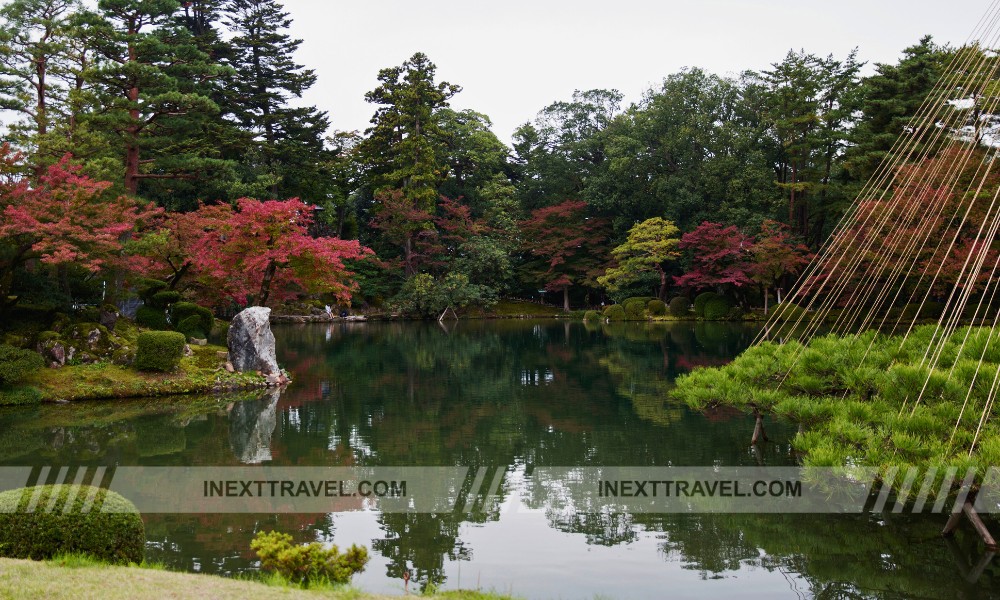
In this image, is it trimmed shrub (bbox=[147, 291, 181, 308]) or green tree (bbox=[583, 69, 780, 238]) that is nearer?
trimmed shrub (bbox=[147, 291, 181, 308])

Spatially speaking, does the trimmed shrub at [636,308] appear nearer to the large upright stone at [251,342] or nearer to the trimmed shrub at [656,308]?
the trimmed shrub at [656,308]

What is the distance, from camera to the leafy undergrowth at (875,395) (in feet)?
16.6

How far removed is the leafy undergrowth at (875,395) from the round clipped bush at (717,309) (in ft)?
81.2

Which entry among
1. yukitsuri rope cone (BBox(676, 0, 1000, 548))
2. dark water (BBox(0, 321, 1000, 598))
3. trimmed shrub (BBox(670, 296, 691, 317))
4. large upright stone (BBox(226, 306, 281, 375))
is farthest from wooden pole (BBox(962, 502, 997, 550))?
trimmed shrub (BBox(670, 296, 691, 317))

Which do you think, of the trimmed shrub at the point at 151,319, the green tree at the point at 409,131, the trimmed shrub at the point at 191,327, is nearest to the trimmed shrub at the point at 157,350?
the trimmed shrub at the point at 151,319

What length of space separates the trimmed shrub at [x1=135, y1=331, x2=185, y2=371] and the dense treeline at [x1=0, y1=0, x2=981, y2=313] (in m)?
2.71

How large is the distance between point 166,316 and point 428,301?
1831 cm

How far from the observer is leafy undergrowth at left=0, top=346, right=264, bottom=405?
12.0 m

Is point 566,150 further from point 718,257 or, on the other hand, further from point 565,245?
point 718,257

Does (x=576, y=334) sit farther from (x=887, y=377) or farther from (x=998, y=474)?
(x=998, y=474)

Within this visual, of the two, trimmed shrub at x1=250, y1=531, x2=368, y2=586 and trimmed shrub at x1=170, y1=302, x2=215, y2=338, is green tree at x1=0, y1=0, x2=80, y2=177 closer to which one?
trimmed shrub at x1=170, y1=302, x2=215, y2=338

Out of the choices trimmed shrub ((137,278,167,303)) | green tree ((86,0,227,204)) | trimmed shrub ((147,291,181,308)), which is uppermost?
green tree ((86,0,227,204))

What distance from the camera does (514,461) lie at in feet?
27.8

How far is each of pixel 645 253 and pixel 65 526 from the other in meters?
32.7
